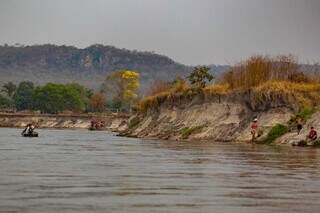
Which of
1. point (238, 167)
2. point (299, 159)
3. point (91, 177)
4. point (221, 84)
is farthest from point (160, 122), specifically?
point (91, 177)

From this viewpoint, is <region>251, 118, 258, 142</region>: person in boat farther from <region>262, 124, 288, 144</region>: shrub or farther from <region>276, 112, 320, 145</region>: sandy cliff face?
<region>276, 112, 320, 145</region>: sandy cliff face

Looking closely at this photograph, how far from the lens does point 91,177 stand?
2288cm

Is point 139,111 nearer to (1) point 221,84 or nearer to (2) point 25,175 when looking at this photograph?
(1) point 221,84

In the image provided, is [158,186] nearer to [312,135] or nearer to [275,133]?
[312,135]

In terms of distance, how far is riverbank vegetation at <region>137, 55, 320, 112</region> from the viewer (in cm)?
5962

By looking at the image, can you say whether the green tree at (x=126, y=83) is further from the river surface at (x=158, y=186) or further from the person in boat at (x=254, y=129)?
the river surface at (x=158, y=186)

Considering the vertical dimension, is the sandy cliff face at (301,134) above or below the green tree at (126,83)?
below

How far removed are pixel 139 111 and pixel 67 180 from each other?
6396 centimetres

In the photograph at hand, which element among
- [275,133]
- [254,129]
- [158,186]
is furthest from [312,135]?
[158,186]

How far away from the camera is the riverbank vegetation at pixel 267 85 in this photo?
2347 inches

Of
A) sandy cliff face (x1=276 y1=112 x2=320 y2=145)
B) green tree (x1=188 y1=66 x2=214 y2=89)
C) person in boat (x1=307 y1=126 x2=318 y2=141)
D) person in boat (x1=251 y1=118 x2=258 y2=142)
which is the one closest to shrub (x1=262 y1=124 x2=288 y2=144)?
sandy cliff face (x1=276 y1=112 x2=320 y2=145)

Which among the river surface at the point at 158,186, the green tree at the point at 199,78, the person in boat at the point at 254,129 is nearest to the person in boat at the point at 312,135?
the person in boat at the point at 254,129

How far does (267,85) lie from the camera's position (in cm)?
6109

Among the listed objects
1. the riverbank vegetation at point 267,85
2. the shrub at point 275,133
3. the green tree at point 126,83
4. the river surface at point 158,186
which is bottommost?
the river surface at point 158,186
